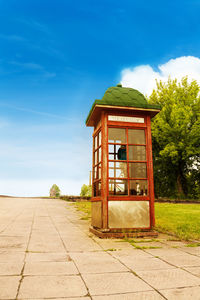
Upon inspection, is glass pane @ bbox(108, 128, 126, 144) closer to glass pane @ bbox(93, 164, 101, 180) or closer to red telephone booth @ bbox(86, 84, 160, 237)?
red telephone booth @ bbox(86, 84, 160, 237)

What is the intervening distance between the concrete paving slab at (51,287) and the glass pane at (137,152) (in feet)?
16.1

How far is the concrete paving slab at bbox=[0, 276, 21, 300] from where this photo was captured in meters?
2.77

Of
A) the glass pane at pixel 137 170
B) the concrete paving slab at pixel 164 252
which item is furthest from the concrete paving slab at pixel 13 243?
the glass pane at pixel 137 170

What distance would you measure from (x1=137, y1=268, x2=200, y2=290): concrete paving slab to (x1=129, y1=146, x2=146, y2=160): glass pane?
432 centimetres

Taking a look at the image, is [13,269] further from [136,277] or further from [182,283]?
[182,283]

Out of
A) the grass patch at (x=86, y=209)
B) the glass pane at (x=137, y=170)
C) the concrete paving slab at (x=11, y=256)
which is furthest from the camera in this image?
the grass patch at (x=86, y=209)

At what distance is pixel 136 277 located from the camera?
A: 11.3ft

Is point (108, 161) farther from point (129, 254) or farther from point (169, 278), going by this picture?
point (169, 278)

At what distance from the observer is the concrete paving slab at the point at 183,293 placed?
280 centimetres

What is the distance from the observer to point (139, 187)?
749 cm

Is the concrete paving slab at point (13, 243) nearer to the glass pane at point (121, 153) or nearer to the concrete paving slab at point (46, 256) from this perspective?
the concrete paving slab at point (46, 256)

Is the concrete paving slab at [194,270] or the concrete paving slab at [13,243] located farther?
the concrete paving slab at [13,243]

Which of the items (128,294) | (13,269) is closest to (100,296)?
(128,294)

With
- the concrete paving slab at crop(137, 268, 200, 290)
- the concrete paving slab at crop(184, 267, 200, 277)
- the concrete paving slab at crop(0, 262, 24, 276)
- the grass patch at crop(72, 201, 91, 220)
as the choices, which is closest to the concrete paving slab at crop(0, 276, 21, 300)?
the concrete paving slab at crop(0, 262, 24, 276)
